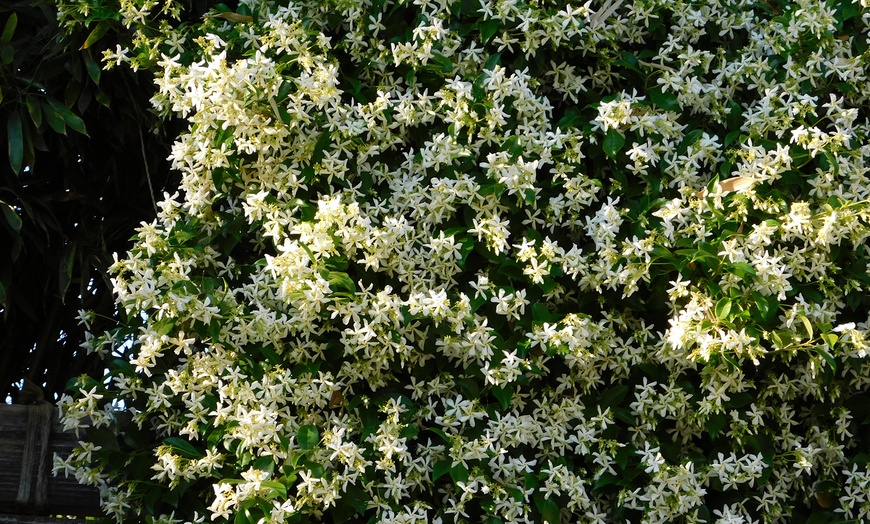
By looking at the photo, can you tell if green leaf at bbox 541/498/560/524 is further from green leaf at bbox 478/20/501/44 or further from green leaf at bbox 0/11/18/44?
green leaf at bbox 0/11/18/44

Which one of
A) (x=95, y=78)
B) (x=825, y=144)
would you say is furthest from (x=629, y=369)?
(x=95, y=78)

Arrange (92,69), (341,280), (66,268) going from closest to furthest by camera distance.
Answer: (341,280)
(92,69)
(66,268)

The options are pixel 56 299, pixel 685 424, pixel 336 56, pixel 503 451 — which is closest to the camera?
pixel 503 451

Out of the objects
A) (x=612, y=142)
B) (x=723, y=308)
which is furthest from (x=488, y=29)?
(x=723, y=308)

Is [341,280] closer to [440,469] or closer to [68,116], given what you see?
[440,469]

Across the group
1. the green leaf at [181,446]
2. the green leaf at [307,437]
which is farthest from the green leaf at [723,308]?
the green leaf at [181,446]

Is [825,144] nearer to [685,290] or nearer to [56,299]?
[685,290]

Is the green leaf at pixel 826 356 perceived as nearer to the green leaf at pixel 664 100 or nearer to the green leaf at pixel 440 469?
the green leaf at pixel 664 100
